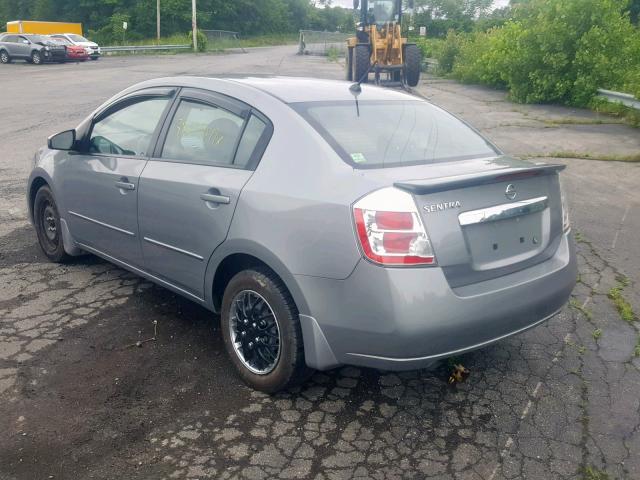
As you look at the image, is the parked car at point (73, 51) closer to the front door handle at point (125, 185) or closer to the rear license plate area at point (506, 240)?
the front door handle at point (125, 185)

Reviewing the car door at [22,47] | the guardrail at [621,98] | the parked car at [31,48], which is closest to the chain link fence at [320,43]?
the parked car at [31,48]

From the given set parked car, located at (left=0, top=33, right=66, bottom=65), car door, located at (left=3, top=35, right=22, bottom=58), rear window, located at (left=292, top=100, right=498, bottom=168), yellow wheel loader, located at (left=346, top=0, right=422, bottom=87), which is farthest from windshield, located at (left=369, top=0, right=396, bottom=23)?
car door, located at (left=3, top=35, right=22, bottom=58)

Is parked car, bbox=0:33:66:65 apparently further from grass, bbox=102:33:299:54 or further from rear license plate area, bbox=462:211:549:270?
rear license plate area, bbox=462:211:549:270

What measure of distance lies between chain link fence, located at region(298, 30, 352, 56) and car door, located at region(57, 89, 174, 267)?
42.9m

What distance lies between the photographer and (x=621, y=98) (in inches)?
563

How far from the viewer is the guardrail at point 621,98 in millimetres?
13356

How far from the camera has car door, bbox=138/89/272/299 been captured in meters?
3.71

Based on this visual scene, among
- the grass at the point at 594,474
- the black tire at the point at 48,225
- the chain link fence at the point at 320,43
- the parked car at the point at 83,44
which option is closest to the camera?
the grass at the point at 594,474

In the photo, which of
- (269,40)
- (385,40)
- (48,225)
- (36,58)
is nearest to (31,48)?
(36,58)

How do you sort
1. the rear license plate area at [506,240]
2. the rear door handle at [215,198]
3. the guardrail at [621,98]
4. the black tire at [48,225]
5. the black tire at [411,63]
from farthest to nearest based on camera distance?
the black tire at [411,63]
the guardrail at [621,98]
the black tire at [48,225]
the rear door handle at [215,198]
the rear license plate area at [506,240]

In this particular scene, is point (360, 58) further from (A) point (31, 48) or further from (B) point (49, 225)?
(A) point (31, 48)

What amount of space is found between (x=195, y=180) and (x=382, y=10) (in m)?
17.9

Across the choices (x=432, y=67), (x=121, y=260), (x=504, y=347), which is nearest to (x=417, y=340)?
(x=504, y=347)

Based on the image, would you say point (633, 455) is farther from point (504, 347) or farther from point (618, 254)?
point (618, 254)
